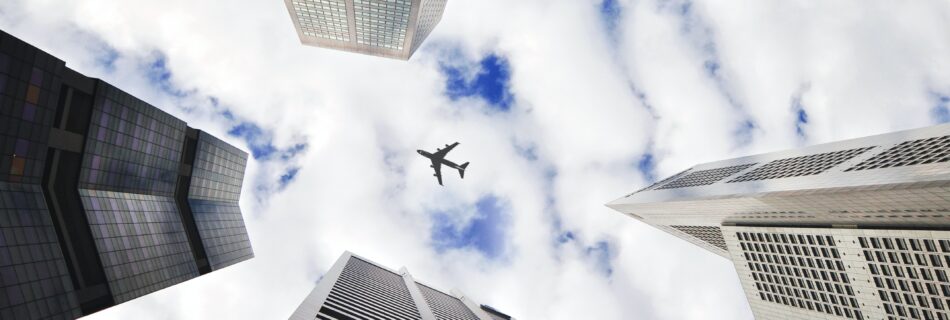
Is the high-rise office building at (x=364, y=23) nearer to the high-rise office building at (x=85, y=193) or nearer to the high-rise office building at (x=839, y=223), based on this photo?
the high-rise office building at (x=85, y=193)

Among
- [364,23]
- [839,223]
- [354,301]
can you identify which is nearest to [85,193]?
[354,301]

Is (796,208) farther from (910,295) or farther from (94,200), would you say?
(94,200)

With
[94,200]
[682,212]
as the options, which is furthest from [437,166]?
[682,212]

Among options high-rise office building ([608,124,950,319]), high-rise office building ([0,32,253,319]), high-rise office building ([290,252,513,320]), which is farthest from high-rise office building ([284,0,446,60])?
high-rise office building ([608,124,950,319])

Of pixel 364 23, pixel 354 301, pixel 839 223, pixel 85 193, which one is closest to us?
pixel 85 193

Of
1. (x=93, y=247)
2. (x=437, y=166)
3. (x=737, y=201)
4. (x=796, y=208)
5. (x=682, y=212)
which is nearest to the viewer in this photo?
(x=93, y=247)

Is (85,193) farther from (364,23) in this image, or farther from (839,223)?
(839,223)
